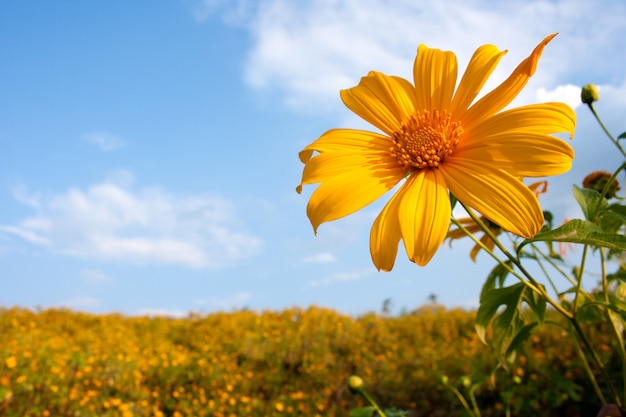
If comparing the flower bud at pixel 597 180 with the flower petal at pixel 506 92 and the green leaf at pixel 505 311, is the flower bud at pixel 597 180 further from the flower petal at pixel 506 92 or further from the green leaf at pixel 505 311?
the flower petal at pixel 506 92

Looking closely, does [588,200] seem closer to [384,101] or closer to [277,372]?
[384,101]

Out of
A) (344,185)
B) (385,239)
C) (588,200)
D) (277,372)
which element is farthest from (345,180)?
(277,372)

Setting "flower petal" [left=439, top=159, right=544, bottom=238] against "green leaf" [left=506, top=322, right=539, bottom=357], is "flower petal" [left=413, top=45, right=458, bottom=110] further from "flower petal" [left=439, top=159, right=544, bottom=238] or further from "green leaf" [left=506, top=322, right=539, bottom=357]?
"green leaf" [left=506, top=322, right=539, bottom=357]

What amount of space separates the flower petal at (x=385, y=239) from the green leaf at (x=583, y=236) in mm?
182

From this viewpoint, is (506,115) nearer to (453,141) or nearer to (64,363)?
(453,141)

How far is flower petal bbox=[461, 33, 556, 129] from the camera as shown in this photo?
2.49 ft

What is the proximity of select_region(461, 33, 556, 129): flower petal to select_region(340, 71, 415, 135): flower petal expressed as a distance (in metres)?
0.10

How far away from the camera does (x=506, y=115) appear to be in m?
0.81

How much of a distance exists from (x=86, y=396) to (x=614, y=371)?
3240 mm

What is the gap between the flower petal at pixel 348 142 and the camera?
0.88m

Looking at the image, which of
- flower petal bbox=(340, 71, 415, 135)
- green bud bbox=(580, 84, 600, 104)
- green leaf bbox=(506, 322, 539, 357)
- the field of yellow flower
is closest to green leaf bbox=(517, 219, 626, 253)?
flower petal bbox=(340, 71, 415, 135)

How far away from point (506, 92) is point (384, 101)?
196 millimetres

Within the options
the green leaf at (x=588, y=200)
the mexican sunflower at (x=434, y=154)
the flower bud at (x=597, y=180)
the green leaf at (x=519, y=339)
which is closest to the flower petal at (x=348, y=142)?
the mexican sunflower at (x=434, y=154)

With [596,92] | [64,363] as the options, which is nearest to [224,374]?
[64,363]
